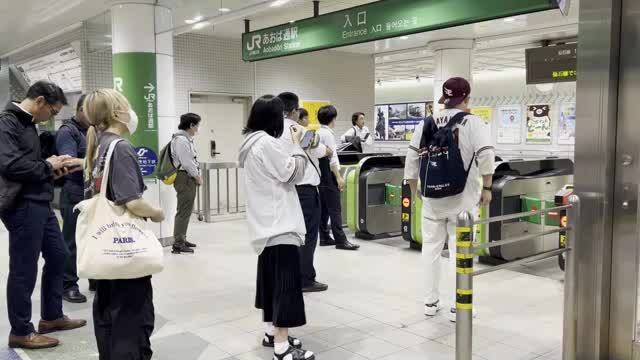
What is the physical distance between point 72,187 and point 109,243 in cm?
217

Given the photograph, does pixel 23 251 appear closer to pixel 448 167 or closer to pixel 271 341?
pixel 271 341

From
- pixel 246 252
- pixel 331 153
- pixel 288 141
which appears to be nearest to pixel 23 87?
pixel 246 252

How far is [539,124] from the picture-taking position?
1564cm

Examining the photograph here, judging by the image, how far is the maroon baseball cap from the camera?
3.87 meters

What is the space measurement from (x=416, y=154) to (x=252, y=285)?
6.50 ft

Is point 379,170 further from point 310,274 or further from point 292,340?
point 292,340

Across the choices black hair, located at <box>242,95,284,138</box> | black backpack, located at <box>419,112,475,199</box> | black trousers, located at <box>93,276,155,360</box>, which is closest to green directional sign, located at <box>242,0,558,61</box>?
black backpack, located at <box>419,112,475,199</box>

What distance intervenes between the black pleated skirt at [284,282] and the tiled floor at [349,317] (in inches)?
15.8

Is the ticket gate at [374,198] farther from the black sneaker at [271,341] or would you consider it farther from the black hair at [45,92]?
the black hair at [45,92]

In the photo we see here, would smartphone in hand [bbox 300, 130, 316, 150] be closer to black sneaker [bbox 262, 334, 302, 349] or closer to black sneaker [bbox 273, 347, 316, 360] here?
black sneaker [bbox 262, 334, 302, 349]

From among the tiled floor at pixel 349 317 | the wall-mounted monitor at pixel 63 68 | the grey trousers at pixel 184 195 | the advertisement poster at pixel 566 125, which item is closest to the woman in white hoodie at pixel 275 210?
the tiled floor at pixel 349 317

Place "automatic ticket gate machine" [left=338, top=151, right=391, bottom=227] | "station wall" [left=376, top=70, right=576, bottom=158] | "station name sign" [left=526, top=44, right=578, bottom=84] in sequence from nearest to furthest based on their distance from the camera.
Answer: "automatic ticket gate machine" [left=338, top=151, right=391, bottom=227]
"station name sign" [left=526, top=44, right=578, bottom=84]
"station wall" [left=376, top=70, right=576, bottom=158]

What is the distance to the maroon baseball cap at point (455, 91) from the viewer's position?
3871 mm

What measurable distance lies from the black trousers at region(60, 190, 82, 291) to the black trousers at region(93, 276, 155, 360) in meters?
1.87
